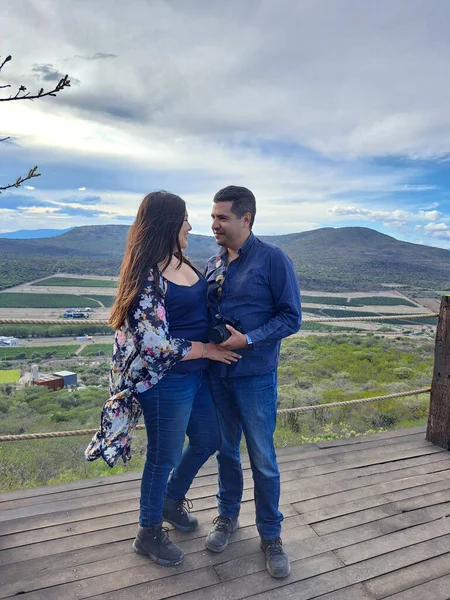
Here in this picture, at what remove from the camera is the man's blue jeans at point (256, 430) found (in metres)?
1.70

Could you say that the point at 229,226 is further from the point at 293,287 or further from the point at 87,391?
the point at 87,391

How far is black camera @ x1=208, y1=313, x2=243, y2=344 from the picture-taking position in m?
1.55

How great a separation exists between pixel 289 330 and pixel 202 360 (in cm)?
37

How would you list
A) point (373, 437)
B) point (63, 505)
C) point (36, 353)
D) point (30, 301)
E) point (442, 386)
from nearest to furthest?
point (63, 505) → point (442, 386) → point (373, 437) → point (36, 353) → point (30, 301)

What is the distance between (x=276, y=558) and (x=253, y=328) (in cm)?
94

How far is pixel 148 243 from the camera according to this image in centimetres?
148

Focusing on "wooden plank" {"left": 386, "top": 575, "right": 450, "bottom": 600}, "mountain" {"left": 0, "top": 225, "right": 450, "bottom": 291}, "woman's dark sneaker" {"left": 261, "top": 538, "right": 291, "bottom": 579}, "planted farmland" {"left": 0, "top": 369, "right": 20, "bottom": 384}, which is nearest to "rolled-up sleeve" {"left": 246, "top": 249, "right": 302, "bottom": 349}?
"mountain" {"left": 0, "top": 225, "right": 450, "bottom": 291}

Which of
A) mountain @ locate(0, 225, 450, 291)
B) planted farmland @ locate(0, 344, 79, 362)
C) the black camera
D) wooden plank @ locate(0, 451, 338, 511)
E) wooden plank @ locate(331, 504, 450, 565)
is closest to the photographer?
the black camera

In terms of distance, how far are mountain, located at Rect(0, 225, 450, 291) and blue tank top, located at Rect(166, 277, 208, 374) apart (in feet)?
0.92

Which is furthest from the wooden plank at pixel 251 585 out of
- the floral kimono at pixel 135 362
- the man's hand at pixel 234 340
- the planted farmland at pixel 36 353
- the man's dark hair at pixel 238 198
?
the planted farmland at pixel 36 353

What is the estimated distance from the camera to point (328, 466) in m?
2.54

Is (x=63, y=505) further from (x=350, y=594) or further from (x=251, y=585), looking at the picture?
(x=350, y=594)

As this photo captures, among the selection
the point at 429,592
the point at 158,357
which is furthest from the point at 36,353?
the point at 429,592

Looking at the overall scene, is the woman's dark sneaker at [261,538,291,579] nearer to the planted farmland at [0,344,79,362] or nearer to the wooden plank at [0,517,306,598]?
the wooden plank at [0,517,306,598]
